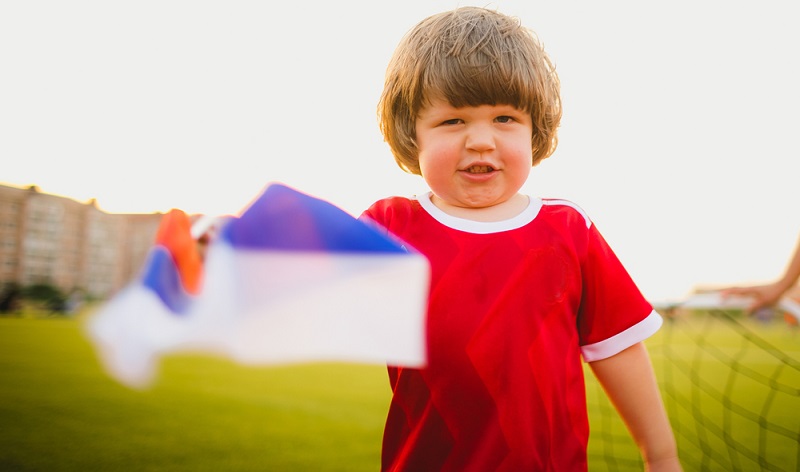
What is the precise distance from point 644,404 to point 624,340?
11 cm

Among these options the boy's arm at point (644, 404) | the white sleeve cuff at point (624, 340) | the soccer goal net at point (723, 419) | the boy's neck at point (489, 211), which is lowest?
the soccer goal net at point (723, 419)

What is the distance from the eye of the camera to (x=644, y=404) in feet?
2.80

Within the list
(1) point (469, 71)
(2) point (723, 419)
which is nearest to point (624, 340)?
(1) point (469, 71)

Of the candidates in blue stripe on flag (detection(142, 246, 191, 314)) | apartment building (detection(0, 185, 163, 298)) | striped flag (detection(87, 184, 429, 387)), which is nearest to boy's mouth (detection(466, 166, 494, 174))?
striped flag (detection(87, 184, 429, 387))

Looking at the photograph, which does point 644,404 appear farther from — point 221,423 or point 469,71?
point 221,423

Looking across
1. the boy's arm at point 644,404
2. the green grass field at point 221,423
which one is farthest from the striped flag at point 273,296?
the green grass field at point 221,423

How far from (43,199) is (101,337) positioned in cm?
2039

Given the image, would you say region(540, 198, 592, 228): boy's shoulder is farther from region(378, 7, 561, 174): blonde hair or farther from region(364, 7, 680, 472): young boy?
region(378, 7, 561, 174): blonde hair

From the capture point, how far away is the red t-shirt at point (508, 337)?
2.48ft

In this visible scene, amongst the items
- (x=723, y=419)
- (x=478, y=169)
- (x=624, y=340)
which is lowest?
(x=723, y=419)

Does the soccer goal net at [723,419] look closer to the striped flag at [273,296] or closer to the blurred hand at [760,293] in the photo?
the blurred hand at [760,293]

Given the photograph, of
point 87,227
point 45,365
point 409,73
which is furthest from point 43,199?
point 409,73

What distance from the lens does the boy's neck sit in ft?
2.84

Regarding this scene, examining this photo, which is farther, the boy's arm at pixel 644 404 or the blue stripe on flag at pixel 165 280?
the boy's arm at pixel 644 404
